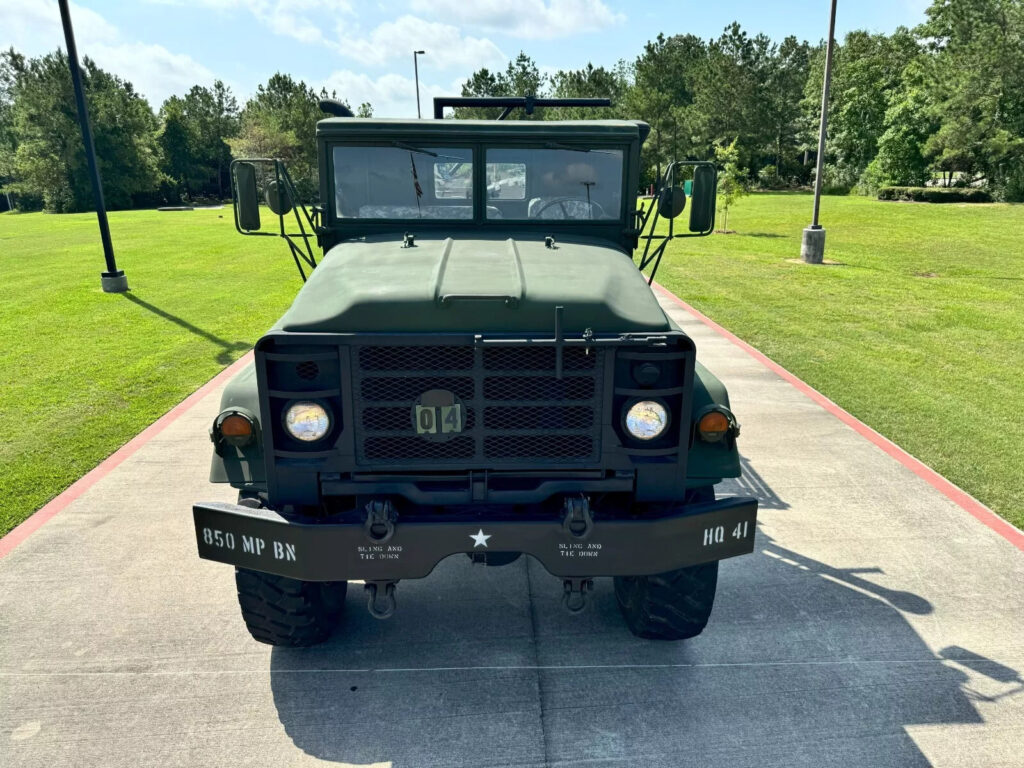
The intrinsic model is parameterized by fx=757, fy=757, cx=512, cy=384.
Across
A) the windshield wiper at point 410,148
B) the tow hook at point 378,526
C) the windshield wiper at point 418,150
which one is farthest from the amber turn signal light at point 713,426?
the windshield wiper at point 410,148

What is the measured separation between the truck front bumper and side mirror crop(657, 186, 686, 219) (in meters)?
2.34

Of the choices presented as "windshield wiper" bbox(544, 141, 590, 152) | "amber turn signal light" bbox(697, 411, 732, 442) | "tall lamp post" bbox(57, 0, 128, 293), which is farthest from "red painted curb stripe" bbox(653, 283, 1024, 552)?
"tall lamp post" bbox(57, 0, 128, 293)

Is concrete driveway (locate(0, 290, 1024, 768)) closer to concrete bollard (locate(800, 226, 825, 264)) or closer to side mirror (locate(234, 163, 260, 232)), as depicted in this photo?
side mirror (locate(234, 163, 260, 232))

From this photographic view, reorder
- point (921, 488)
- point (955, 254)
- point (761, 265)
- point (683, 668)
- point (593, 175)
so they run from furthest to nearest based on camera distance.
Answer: point (955, 254) → point (761, 265) → point (921, 488) → point (593, 175) → point (683, 668)

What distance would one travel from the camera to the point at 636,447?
365cm

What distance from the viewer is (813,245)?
19.7 meters

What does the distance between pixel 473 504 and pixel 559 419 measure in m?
0.59

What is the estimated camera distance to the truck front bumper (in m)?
3.48

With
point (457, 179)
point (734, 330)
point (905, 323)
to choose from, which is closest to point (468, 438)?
point (457, 179)

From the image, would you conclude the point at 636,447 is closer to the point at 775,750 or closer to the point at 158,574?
the point at 775,750

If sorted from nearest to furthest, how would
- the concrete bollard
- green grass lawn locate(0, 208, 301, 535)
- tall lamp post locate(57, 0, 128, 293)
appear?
green grass lawn locate(0, 208, 301, 535) → tall lamp post locate(57, 0, 128, 293) → the concrete bollard

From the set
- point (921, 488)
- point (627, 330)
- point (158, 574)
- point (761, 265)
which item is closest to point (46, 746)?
point (158, 574)

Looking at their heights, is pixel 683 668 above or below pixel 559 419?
below

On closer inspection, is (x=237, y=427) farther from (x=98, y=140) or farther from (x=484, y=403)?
(x=98, y=140)
